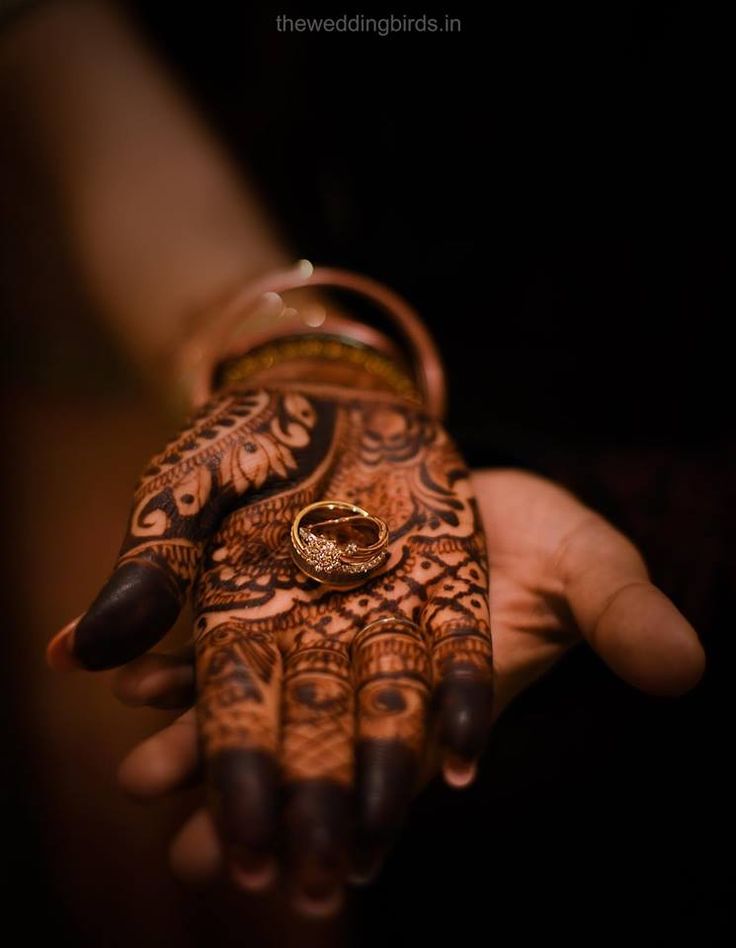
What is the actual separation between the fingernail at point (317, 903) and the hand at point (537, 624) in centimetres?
9

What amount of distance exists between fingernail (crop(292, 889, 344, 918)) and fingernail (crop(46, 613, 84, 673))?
0.34m

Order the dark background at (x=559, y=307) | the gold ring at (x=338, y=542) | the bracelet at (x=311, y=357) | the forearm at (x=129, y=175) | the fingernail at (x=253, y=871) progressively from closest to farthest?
1. the fingernail at (x=253, y=871)
2. the gold ring at (x=338, y=542)
3. the dark background at (x=559, y=307)
4. the bracelet at (x=311, y=357)
5. the forearm at (x=129, y=175)

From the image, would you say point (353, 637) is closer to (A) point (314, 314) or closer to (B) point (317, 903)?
Result: (B) point (317, 903)

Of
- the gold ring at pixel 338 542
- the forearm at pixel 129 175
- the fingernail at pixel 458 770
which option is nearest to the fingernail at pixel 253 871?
the fingernail at pixel 458 770

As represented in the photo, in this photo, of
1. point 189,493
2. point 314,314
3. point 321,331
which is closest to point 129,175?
point 314,314

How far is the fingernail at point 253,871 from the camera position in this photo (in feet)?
2.02

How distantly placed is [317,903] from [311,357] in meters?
1.00

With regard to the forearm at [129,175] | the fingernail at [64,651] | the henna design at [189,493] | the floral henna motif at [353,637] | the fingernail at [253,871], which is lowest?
the fingernail at [253,871]

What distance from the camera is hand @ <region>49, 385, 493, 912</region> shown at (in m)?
0.64

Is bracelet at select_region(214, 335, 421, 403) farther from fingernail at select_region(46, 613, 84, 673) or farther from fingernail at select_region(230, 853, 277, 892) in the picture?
fingernail at select_region(230, 853, 277, 892)

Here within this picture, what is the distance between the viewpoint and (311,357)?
138 cm

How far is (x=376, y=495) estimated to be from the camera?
3.32 ft

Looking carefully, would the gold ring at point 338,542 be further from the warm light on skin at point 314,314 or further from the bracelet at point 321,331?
the warm light on skin at point 314,314

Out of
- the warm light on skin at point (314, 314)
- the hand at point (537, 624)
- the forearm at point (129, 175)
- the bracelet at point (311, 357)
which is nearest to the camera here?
→ the hand at point (537, 624)
